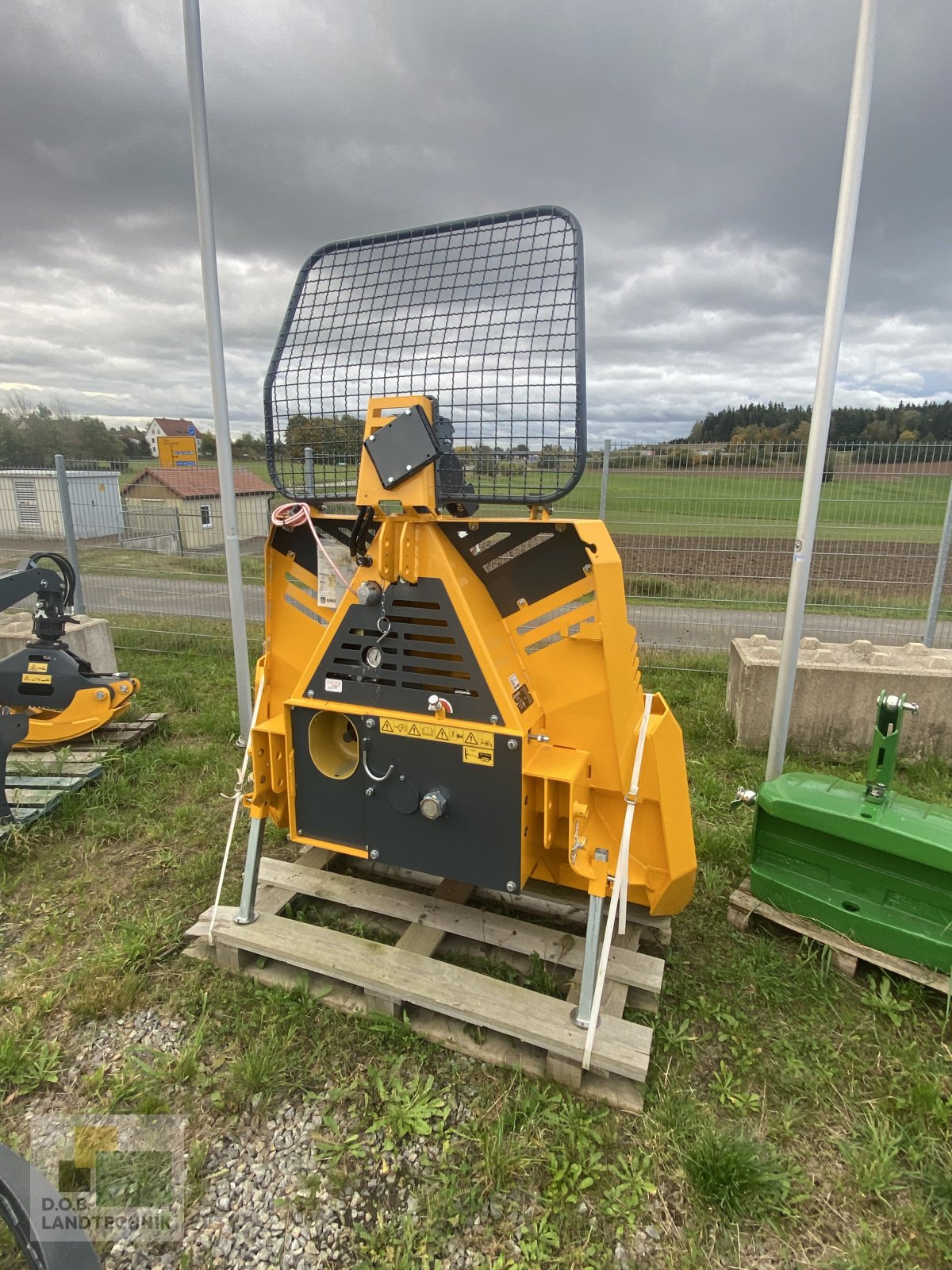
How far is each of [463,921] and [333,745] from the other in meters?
0.92

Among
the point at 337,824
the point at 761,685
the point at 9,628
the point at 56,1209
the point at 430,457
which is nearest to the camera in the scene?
the point at 56,1209

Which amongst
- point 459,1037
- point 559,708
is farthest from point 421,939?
point 559,708

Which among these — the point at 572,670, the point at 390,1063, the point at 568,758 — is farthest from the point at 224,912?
the point at 572,670

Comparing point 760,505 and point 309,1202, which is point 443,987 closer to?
point 309,1202

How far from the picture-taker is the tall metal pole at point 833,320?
267cm

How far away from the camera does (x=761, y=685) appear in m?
4.55

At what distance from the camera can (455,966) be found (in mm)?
2479

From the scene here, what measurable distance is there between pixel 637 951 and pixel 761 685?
2.46 m

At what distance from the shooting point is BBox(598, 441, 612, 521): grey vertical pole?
21.3 feet

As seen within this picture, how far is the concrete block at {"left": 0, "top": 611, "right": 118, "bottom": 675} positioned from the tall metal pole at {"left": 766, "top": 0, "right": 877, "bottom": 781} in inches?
198

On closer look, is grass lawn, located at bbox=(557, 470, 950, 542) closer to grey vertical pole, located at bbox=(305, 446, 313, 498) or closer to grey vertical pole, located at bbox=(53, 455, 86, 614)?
grey vertical pole, located at bbox=(305, 446, 313, 498)

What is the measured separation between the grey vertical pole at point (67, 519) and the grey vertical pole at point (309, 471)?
556cm

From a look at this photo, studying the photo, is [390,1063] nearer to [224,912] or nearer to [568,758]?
[224,912]

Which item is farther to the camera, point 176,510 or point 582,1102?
point 176,510
